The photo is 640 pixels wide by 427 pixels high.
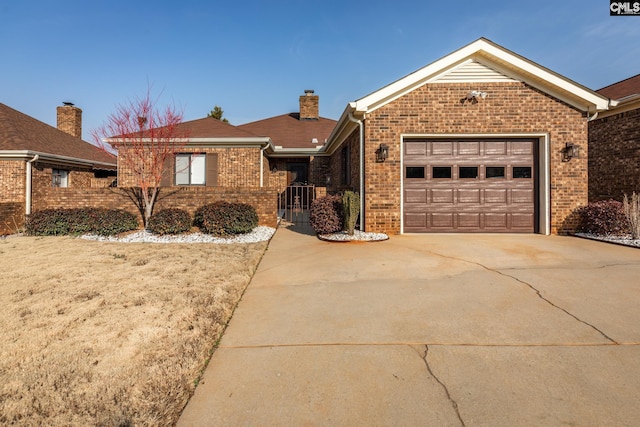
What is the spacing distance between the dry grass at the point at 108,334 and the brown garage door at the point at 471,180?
5195 millimetres

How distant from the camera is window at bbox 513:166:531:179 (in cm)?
875

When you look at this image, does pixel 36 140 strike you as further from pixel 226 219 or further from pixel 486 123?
pixel 486 123

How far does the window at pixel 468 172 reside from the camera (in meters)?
8.72

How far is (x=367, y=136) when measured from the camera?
851 centimetres

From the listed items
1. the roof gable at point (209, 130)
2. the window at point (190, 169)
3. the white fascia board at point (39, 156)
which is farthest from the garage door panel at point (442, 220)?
the white fascia board at point (39, 156)

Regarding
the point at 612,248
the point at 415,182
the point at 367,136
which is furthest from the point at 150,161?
the point at 612,248

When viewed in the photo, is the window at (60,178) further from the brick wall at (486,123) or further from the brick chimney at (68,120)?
the brick wall at (486,123)

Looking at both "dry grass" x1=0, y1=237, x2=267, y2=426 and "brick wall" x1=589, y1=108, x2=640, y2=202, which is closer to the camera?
"dry grass" x1=0, y1=237, x2=267, y2=426

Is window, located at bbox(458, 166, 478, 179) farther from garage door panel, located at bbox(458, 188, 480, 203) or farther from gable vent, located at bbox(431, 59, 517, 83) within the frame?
gable vent, located at bbox(431, 59, 517, 83)

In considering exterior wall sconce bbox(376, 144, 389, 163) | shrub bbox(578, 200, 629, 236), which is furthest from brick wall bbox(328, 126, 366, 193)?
shrub bbox(578, 200, 629, 236)

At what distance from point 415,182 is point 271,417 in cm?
769

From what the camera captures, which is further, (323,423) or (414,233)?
(414,233)

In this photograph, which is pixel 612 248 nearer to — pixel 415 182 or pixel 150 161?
pixel 415 182

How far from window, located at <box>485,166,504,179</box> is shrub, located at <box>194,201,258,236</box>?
654 cm
